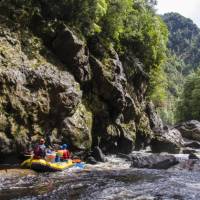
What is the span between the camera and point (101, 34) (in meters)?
37.9

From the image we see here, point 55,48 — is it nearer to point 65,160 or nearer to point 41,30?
point 41,30

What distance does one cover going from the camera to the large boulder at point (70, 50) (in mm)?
31438

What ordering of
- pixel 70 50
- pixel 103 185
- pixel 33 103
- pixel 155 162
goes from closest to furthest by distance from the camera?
pixel 103 185
pixel 33 103
pixel 155 162
pixel 70 50

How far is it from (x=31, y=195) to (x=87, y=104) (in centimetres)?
1674

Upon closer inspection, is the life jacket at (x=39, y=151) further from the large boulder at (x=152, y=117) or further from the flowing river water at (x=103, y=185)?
the large boulder at (x=152, y=117)

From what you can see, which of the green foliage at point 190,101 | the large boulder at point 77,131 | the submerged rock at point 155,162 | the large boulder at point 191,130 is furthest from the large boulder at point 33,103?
the green foliage at point 190,101

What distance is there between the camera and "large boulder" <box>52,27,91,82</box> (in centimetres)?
3144

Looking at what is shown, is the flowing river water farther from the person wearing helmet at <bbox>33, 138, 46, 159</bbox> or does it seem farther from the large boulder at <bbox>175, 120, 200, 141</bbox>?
the large boulder at <bbox>175, 120, 200, 141</bbox>

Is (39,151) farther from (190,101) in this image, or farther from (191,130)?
(190,101)

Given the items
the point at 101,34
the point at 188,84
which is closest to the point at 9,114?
the point at 101,34

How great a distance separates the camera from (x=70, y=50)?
31641 mm

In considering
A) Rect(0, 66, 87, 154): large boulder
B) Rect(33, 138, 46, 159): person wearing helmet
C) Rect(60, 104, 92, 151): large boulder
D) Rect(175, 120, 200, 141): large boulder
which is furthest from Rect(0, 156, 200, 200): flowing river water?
Rect(175, 120, 200, 141): large boulder

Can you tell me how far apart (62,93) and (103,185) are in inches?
383

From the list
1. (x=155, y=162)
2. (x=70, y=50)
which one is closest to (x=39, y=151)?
(x=155, y=162)
